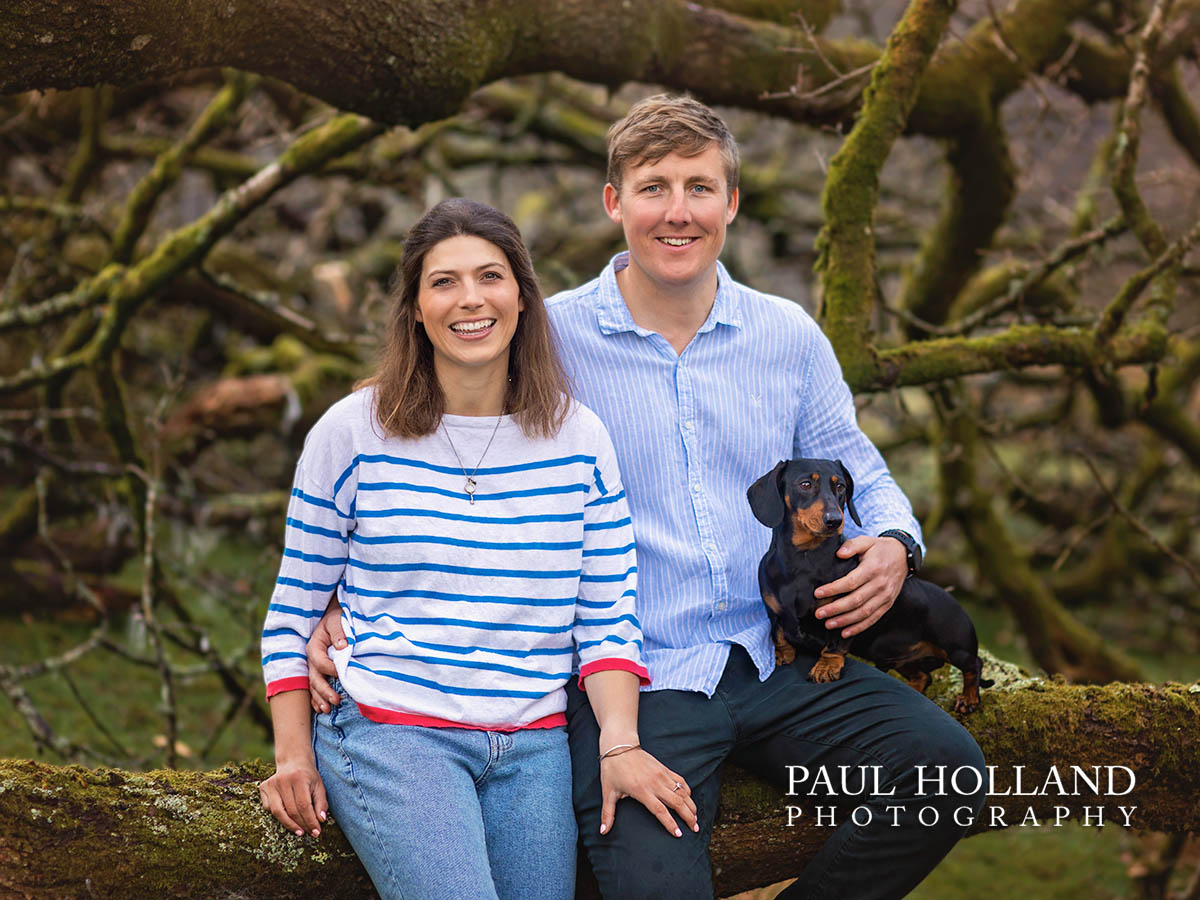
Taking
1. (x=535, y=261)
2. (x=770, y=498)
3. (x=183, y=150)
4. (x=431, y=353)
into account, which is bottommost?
(x=770, y=498)

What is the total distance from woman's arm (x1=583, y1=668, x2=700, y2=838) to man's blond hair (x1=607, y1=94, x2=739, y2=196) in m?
1.27

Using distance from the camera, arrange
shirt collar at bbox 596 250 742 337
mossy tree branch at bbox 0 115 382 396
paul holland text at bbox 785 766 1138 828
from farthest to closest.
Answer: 1. mossy tree branch at bbox 0 115 382 396
2. shirt collar at bbox 596 250 742 337
3. paul holland text at bbox 785 766 1138 828

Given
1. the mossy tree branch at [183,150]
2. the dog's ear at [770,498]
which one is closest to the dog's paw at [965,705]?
the dog's ear at [770,498]

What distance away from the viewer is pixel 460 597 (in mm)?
2402

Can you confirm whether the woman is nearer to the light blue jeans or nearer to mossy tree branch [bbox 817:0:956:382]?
the light blue jeans

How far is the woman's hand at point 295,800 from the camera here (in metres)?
2.27

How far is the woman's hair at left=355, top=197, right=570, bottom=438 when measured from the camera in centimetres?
253

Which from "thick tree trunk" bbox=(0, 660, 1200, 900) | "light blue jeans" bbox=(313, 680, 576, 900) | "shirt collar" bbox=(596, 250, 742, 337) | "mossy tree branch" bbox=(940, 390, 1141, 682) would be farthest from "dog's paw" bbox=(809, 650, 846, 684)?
"mossy tree branch" bbox=(940, 390, 1141, 682)

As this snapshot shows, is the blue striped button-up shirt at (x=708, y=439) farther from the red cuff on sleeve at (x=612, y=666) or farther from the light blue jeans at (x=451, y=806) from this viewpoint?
the light blue jeans at (x=451, y=806)

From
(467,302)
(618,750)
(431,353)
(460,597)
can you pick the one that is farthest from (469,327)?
(618,750)

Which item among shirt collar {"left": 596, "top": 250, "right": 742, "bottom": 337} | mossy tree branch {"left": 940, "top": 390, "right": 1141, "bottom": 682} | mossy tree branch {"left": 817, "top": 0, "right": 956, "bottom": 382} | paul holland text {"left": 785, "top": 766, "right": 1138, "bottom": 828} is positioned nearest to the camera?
paul holland text {"left": 785, "top": 766, "right": 1138, "bottom": 828}

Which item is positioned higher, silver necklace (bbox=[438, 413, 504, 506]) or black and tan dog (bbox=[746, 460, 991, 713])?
silver necklace (bbox=[438, 413, 504, 506])

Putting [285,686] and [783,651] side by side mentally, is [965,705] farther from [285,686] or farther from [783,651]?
[285,686]

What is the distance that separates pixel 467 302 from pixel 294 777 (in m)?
1.08
